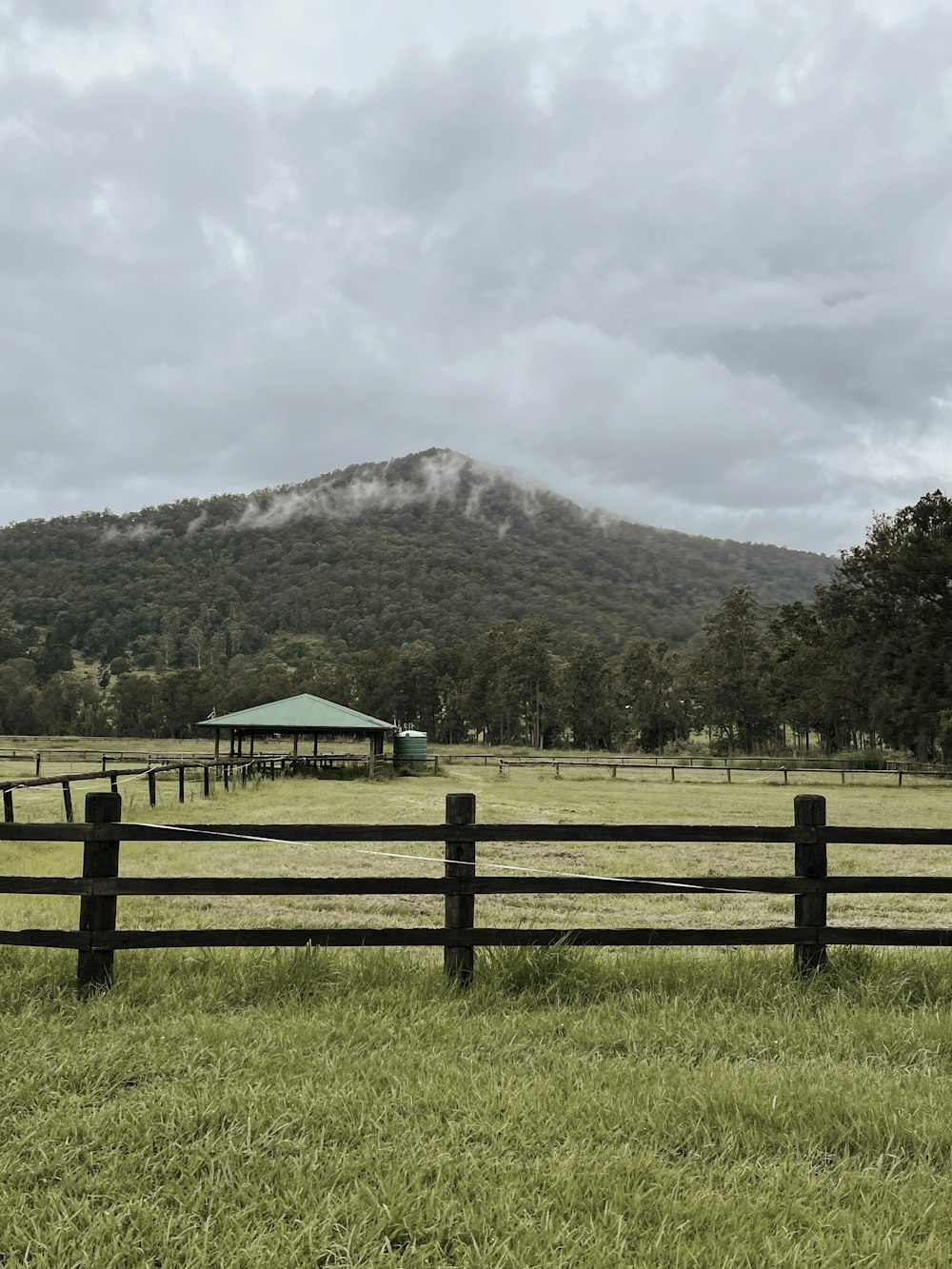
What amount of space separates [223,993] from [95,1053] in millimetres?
1155

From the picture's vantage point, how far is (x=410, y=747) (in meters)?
51.7

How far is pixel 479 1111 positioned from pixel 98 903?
2.99m

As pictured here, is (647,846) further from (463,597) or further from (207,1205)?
(463,597)

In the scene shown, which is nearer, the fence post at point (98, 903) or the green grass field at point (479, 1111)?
the green grass field at point (479, 1111)

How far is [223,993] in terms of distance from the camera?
5.45 meters

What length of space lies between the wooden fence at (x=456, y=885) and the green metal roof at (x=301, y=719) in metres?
36.7

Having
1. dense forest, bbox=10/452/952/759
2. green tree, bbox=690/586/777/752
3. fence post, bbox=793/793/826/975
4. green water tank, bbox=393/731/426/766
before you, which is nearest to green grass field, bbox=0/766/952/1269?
fence post, bbox=793/793/826/975

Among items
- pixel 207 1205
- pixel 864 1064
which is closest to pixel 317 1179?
pixel 207 1205

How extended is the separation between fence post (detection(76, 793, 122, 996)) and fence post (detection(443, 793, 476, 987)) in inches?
83.7

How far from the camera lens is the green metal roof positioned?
42500 mm

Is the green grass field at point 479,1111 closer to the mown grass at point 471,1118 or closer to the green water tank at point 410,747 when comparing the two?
the mown grass at point 471,1118

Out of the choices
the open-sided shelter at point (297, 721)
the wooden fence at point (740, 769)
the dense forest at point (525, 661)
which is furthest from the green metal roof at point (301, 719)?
the dense forest at point (525, 661)

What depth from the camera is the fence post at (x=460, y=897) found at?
572 centimetres

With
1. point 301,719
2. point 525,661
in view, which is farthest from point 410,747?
point 525,661
